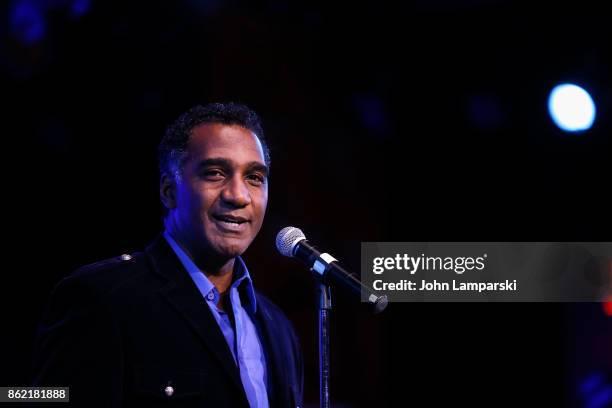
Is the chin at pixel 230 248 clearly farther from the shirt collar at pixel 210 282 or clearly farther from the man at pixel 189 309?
the shirt collar at pixel 210 282

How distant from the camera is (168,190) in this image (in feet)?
7.75

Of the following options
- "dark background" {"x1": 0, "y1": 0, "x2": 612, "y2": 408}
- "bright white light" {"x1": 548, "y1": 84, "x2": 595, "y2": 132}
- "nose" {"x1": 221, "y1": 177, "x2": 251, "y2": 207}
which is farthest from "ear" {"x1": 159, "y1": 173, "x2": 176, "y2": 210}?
"bright white light" {"x1": 548, "y1": 84, "x2": 595, "y2": 132}

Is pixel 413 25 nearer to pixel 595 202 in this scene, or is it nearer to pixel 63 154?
pixel 595 202

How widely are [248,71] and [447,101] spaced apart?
1548mm

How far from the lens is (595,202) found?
4.48 m

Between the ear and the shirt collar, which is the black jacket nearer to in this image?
the shirt collar

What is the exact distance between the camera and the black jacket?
195cm

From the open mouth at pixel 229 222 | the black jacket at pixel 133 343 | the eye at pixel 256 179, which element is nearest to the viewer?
the black jacket at pixel 133 343

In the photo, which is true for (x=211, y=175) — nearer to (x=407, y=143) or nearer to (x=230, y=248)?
(x=230, y=248)

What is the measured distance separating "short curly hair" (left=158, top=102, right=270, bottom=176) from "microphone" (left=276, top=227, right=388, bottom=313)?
0.45 m

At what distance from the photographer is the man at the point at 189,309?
1981 millimetres

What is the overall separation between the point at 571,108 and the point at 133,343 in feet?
11.4

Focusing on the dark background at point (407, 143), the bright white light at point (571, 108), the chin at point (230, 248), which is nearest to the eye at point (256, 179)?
the chin at point (230, 248)

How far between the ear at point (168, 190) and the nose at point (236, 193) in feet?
0.72
